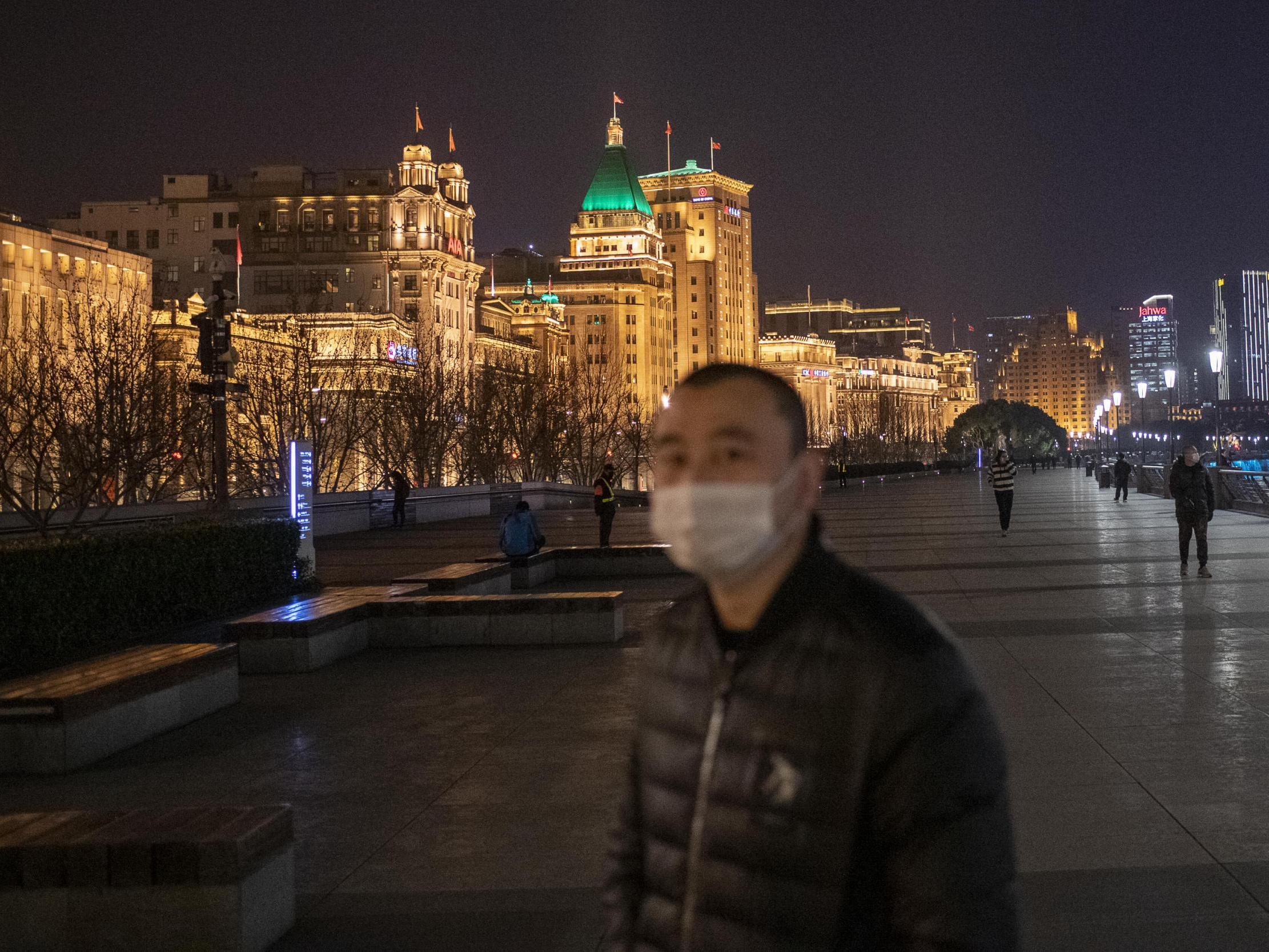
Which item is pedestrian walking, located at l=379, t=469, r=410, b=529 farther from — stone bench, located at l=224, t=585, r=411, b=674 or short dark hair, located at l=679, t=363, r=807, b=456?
short dark hair, located at l=679, t=363, r=807, b=456

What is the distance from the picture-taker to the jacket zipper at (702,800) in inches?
91.0

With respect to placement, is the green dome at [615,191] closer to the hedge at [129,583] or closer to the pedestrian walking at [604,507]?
the pedestrian walking at [604,507]

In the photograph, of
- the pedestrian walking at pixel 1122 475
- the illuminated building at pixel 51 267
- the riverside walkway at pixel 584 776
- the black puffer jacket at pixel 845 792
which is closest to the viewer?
the black puffer jacket at pixel 845 792

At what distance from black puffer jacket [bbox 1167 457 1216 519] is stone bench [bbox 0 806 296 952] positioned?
49.8 feet

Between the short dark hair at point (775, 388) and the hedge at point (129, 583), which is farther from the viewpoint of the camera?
the hedge at point (129, 583)

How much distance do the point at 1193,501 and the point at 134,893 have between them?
51.7 ft

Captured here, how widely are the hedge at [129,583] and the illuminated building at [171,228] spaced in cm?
10974

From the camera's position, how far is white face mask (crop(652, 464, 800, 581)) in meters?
2.27

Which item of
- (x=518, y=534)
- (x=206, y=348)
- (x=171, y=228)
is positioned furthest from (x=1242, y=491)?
(x=171, y=228)

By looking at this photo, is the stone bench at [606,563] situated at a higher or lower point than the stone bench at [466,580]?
lower

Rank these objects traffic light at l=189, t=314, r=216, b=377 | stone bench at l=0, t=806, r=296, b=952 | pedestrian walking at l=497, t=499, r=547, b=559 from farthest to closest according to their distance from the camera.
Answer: traffic light at l=189, t=314, r=216, b=377, pedestrian walking at l=497, t=499, r=547, b=559, stone bench at l=0, t=806, r=296, b=952

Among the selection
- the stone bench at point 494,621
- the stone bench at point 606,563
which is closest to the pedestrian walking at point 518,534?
the stone bench at point 606,563

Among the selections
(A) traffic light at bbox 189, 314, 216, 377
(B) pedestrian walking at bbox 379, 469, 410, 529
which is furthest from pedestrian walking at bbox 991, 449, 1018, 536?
(B) pedestrian walking at bbox 379, 469, 410, 529

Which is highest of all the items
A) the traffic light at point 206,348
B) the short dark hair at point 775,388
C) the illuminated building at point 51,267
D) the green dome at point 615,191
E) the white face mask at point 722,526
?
the green dome at point 615,191
